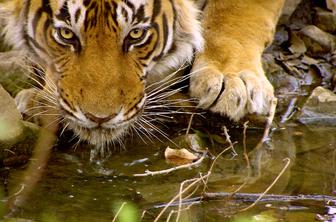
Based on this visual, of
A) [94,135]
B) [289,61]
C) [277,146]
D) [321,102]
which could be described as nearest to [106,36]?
[94,135]

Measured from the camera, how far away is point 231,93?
8.72 feet

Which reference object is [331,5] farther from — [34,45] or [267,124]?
[34,45]

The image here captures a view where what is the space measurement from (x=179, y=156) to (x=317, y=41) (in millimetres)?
1308

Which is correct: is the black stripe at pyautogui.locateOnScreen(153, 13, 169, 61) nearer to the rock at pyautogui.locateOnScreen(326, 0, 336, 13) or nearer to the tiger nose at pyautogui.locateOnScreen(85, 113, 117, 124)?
the tiger nose at pyautogui.locateOnScreen(85, 113, 117, 124)

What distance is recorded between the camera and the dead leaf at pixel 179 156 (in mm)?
2490

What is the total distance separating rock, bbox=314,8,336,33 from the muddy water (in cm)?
91

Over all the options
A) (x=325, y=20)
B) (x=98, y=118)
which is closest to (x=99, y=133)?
(x=98, y=118)

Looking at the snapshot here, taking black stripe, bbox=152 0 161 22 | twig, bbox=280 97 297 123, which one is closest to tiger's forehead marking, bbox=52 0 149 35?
black stripe, bbox=152 0 161 22

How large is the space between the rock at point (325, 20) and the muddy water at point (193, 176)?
911mm

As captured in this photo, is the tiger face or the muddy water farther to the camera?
the tiger face

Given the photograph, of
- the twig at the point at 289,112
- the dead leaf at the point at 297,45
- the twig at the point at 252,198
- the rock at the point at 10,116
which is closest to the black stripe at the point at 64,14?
the rock at the point at 10,116

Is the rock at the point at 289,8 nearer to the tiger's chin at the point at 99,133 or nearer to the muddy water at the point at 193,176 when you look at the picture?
the muddy water at the point at 193,176

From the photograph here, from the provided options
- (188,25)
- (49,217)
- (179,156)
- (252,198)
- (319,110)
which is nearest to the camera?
(49,217)

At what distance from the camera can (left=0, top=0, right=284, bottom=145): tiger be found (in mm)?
2311
